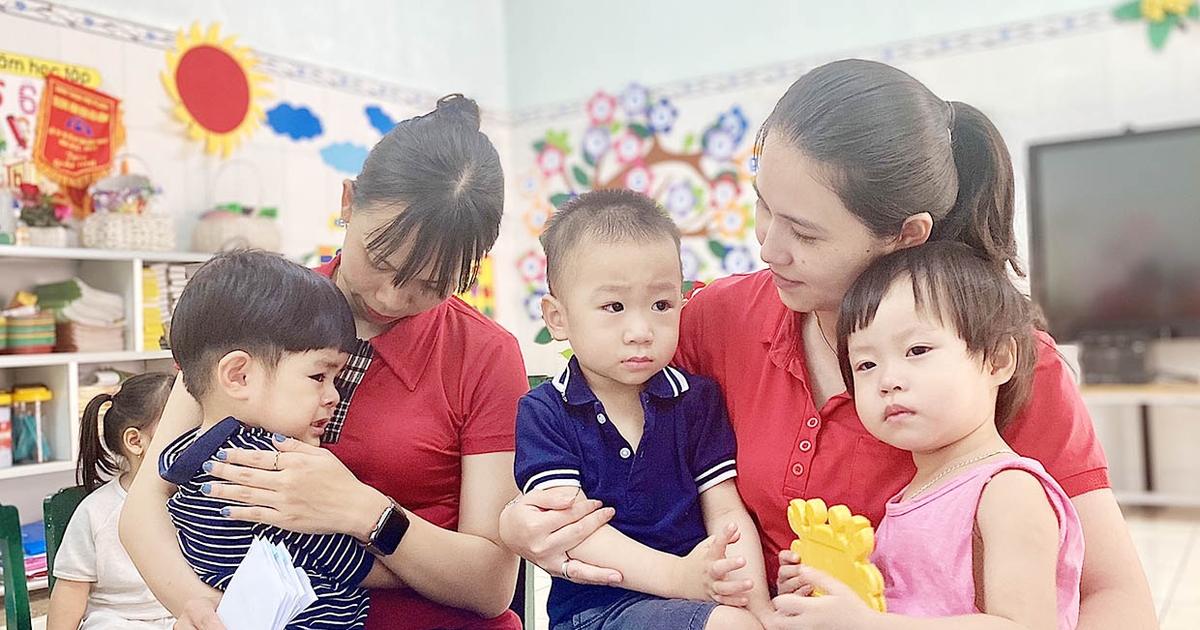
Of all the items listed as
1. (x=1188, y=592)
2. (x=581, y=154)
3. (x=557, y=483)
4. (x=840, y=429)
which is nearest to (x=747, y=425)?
(x=840, y=429)

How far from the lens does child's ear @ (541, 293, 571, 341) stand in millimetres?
1272

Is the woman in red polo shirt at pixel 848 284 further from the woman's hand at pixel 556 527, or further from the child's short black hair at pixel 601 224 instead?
the child's short black hair at pixel 601 224

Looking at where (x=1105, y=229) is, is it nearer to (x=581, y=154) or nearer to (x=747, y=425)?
(x=581, y=154)

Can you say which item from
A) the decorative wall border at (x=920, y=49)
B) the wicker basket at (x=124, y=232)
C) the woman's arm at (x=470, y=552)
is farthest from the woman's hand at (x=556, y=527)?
the decorative wall border at (x=920, y=49)

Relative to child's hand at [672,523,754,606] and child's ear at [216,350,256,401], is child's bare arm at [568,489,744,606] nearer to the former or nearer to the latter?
child's hand at [672,523,754,606]

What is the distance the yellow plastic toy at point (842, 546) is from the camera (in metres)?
0.99

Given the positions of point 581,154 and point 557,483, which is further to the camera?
point 581,154

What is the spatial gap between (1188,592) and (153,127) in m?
3.94

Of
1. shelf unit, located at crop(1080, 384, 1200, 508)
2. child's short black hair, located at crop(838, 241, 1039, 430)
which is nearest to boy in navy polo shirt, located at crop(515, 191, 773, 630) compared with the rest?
child's short black hair, located at crop(838, 241, 1039, 430)

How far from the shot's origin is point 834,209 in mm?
1089

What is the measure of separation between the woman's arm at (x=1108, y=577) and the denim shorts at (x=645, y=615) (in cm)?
41

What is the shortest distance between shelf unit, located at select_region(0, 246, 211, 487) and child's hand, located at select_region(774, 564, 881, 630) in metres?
0.81

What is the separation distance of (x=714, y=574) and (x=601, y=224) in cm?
45

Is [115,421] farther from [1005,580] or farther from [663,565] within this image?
[1005,580]
